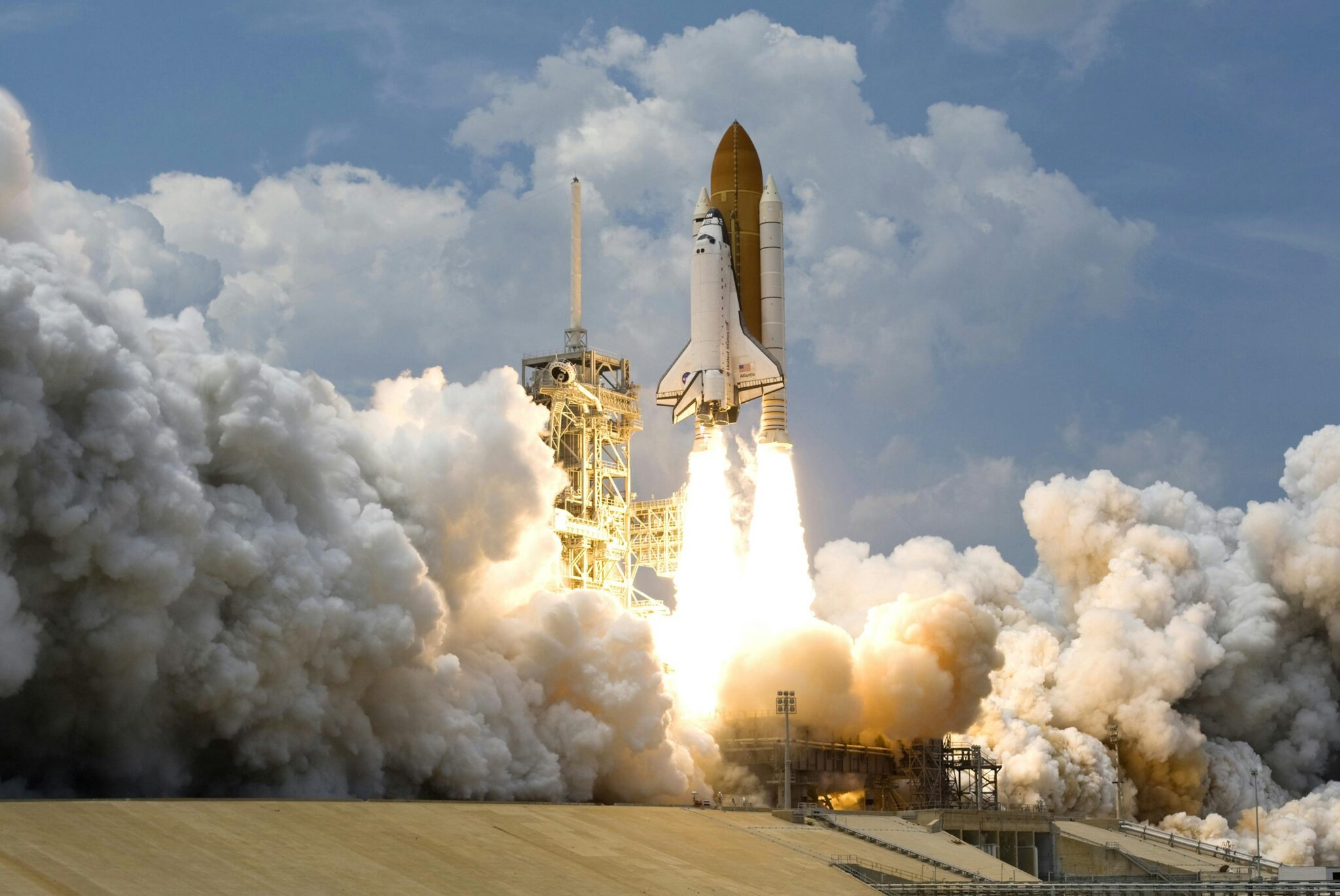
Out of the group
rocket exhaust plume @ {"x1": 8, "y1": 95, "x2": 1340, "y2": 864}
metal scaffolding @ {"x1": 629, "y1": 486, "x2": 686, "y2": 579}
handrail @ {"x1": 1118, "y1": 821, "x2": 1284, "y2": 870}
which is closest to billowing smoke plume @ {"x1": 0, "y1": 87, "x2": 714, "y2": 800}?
rocket exhaust plume @ {"x1": 8, "y1": 95, "x2": 1340, "y2": 864}

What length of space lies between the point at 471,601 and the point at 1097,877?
2584cm

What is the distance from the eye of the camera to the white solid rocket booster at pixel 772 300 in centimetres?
6656

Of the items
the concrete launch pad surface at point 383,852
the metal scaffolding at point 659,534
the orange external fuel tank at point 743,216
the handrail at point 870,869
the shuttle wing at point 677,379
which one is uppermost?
the orange external fuel tank at point 743,216

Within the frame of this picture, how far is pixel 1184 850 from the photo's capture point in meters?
71.1

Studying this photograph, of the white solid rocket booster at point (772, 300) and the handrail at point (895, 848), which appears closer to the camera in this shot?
the handrail at point (895, 848)

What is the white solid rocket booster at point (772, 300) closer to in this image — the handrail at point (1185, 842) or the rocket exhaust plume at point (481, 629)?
the rocket exhaust plume at point (481, 629)

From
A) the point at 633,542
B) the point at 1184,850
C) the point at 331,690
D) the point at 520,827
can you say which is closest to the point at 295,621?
the point at 331,690

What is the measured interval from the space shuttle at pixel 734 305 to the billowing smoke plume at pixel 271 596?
865 centimetres

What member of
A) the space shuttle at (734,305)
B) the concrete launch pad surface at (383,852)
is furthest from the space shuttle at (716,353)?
the concrete launch pad surface at (383,852)

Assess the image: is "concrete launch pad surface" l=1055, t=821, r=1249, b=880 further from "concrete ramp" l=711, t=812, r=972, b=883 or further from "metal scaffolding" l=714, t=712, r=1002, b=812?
"concrete ramp" l=711, t=812, r=972, b=883

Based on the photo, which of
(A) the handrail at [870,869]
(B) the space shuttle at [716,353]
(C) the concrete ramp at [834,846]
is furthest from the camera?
(B) the space shuttle at [716,353]

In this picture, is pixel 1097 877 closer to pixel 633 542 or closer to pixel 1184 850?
pixel 1184 850

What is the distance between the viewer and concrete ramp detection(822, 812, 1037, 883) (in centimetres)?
5628

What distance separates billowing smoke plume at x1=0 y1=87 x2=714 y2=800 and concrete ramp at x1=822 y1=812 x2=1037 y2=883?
6.41 m
